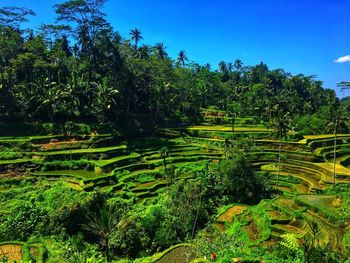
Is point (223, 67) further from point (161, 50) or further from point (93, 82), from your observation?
point (93, 82)

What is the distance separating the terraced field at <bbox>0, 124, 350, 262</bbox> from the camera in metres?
24.8

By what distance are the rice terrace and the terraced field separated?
0.50 ft

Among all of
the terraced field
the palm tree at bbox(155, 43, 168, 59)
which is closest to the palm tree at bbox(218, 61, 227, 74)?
the palm tree at bbox(155, 43, 168, 59)

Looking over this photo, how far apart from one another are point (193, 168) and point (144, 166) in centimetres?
590

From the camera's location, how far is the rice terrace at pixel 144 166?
20953mm

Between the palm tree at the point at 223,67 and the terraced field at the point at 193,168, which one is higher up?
the palm tree at the point at 223,67

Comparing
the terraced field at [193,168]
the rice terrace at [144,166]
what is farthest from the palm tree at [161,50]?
the terraced field at [193,168]

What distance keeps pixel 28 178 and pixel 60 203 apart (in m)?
8.38

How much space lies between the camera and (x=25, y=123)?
4541 cm

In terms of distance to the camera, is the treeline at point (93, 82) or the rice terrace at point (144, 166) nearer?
the rice terrace at point (144, 166)

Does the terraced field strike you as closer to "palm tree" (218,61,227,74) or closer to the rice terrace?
the rice terrace

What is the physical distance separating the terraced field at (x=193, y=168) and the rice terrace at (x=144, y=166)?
0.50 ft

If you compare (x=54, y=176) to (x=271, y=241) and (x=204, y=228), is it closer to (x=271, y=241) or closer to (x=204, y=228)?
(x=204, y=228)

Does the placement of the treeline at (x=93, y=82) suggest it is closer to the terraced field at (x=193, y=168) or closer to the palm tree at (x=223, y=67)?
the terraced field at (x=193, y=168)
